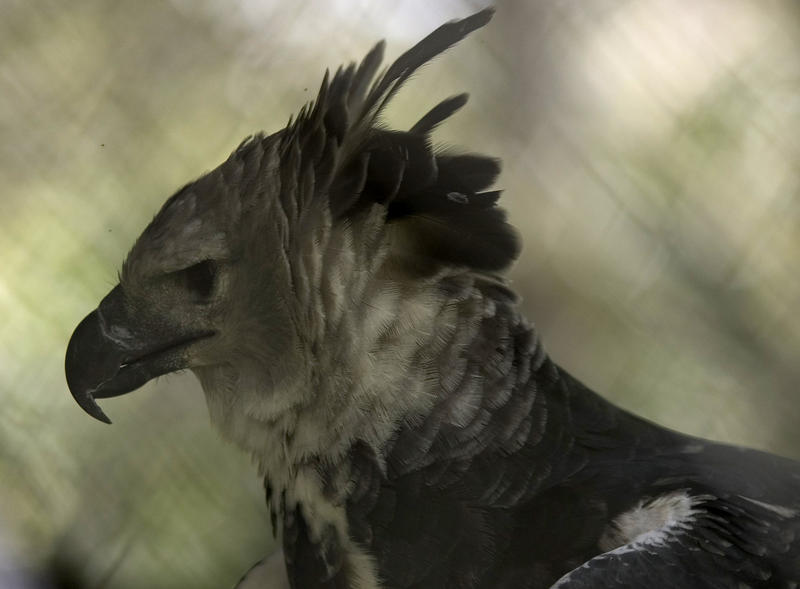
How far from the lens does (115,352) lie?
80 centimetres

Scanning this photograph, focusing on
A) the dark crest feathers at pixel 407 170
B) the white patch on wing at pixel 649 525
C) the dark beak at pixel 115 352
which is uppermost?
the dark crest feathers at pixel 407 170

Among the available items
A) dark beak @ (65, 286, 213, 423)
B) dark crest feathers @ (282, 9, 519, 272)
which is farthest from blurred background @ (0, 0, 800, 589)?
dark beak @ (65, 286, 213, 423)

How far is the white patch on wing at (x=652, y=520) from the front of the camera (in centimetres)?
69

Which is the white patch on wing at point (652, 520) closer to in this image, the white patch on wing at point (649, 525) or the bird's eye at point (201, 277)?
the white patch on wing at point (649, 525)

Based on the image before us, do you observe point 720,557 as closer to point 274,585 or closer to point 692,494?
point 692,494

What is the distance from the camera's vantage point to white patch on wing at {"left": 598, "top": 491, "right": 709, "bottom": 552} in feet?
2.26

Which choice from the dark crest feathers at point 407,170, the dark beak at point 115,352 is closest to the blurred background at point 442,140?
the dark crest feathers at point 407,170

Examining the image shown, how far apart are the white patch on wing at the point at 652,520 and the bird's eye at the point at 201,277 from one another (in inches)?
16.6

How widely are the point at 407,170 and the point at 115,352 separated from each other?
0.33 meters

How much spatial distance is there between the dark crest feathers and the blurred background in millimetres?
59

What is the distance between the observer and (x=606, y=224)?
0.80 metres

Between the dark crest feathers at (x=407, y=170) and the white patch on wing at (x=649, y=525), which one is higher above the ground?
the dark crest feathers at (x=407, y=170)

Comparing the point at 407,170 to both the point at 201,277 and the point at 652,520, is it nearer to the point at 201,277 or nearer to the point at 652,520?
the point at 201,277

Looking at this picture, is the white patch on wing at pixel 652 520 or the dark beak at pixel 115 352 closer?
the white patch on wing at pixel 652 520
